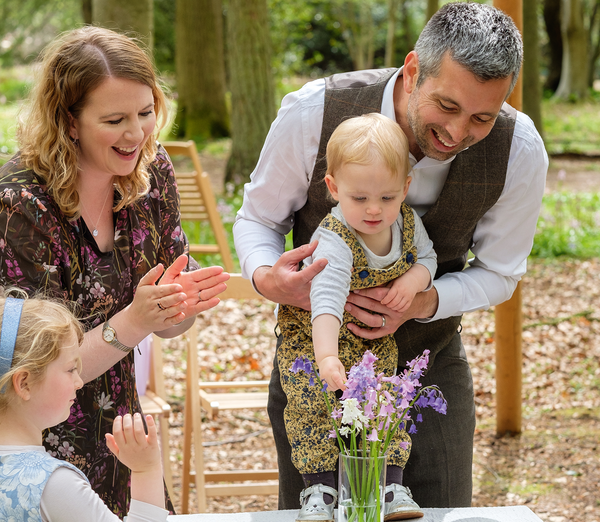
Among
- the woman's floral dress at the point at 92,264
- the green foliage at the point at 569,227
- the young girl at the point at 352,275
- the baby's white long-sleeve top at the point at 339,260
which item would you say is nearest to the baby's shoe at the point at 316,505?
the young girl at the point at 352,275

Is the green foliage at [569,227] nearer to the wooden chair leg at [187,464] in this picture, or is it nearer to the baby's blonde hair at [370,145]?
the wooden chair leg at [187,464]

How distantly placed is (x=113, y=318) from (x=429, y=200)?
3.34 ft


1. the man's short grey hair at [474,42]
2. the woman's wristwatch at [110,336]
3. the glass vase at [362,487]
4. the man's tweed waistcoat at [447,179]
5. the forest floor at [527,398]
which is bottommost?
the forest floor at [527,398]

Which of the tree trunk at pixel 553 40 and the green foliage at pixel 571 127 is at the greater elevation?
the tree trunk at pixel 553 40

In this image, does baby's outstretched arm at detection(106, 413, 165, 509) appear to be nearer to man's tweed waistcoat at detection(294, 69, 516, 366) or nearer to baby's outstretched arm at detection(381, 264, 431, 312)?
baby's outstretched arm at detection(381, 264, 431, 312)

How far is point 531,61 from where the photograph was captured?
348 inches

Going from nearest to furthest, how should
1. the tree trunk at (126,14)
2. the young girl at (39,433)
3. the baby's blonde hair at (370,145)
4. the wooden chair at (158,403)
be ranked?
the young girl at (39,433)
the baby's blonde hair at (370,145)
the wooden chair at (158,403)
the tree trunk at (126,14)

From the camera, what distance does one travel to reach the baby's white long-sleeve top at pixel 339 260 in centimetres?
193

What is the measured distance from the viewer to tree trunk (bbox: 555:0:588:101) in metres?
18.7

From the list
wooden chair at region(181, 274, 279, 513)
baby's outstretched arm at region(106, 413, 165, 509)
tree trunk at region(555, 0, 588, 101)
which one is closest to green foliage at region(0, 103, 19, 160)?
wooden chair at region(181, 274, 279, 513)

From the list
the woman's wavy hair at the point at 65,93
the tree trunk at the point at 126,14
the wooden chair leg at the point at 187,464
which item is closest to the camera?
the woman's wavy hair at the point at 65,93

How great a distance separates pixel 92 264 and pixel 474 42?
122 cm

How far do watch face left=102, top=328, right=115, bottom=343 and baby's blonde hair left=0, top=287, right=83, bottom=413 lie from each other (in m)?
0.44

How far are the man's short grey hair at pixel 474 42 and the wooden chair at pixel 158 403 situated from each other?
2.06 m
